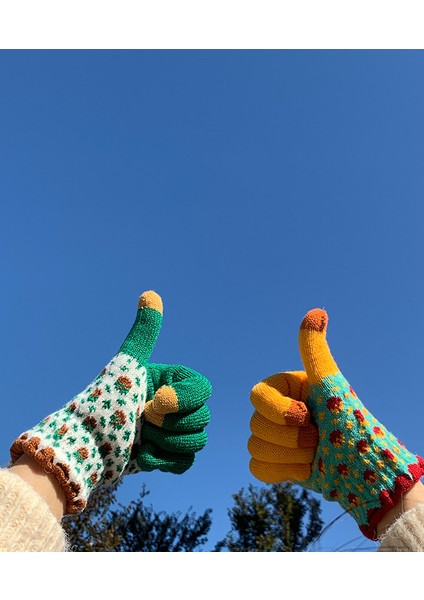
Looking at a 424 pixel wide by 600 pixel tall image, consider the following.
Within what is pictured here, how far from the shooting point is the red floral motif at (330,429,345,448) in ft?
6.01

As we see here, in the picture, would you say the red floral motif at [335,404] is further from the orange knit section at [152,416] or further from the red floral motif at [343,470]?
the orange knit section at [152,416]

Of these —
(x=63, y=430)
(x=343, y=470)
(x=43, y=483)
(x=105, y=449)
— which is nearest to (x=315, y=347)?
(x=343, y=470)

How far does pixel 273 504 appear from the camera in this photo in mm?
3766

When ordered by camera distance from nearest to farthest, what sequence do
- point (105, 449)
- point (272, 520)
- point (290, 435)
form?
point (105, 449)
point (290, 435)
point (272, 520)

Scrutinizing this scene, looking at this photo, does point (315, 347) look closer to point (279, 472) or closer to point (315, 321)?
point (315, 321)

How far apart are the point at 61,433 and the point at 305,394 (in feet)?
2.92

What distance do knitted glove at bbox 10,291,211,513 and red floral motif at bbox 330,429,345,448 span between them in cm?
47

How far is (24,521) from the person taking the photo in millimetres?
1417

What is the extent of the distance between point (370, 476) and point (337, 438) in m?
0.16

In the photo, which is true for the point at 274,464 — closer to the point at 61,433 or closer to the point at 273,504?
the point at 61,433

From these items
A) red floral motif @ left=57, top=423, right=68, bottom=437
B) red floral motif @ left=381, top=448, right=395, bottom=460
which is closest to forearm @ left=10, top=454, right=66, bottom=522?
red floral motif @ left=57, top=423, right=68, bottom=437
